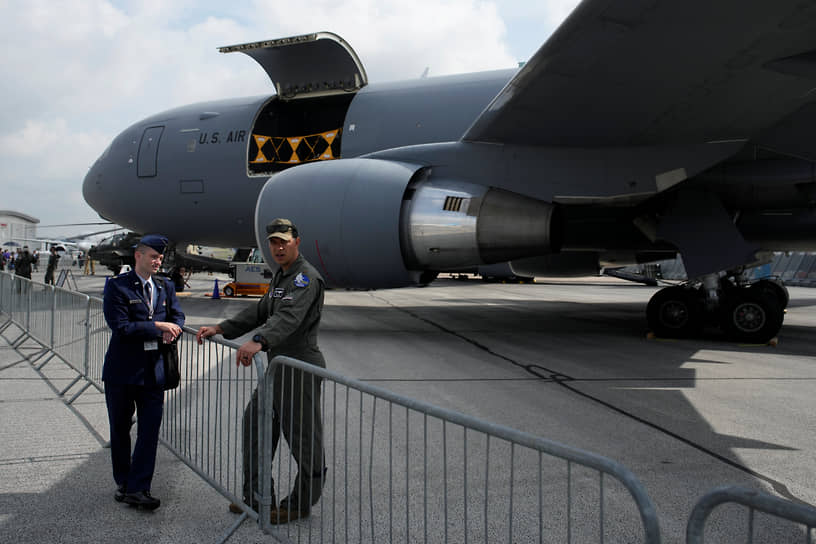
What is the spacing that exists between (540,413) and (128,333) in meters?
3.37

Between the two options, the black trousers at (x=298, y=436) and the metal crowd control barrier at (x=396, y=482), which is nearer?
the metal crowd control barrier at (x=396, y=482)

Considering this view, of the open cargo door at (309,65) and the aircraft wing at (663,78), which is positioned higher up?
the open cargo door at (309,65)

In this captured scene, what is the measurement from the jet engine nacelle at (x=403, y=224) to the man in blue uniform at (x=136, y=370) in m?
4.84

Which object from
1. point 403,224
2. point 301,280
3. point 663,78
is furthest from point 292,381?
point 403,224

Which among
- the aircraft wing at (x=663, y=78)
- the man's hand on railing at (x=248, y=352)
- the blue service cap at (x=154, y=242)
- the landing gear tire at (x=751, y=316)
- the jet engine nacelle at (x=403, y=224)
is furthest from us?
the landing gear tire at (x=751, y=316)

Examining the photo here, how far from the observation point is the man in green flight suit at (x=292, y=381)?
116 inches

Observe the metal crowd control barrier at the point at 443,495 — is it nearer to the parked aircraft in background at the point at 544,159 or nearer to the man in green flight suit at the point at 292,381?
the man in green flight suit at the point at 292,381

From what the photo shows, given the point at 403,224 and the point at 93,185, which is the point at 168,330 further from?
the point at 93,185

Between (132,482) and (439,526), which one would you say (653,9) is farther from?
(132,482)

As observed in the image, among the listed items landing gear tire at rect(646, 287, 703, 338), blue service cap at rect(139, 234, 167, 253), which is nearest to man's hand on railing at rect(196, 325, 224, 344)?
blue service cap at rect(139, 234, 167, 253)

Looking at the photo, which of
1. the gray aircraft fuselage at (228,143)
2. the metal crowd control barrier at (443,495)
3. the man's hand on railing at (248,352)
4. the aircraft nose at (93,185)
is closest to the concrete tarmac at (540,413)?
the metal crowd control barrier at (443,495)

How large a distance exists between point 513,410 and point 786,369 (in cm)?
419

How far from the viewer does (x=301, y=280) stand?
10.3 ft

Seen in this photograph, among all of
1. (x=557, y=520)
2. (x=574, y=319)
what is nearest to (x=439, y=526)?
(x=557, y=520)
